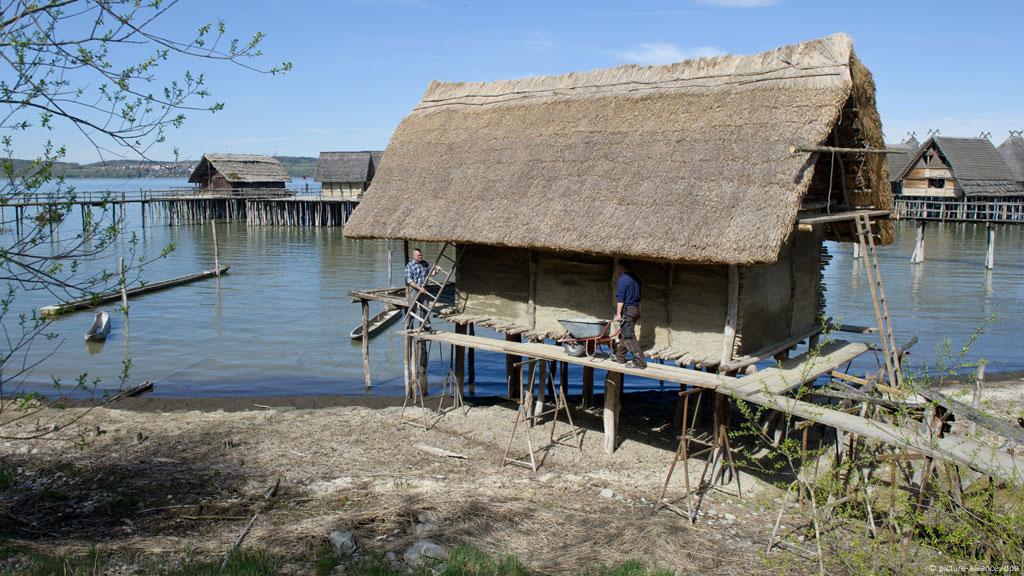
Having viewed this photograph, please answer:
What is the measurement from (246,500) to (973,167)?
41.6 m

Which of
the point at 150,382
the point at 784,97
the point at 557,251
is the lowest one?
the point at 150,382

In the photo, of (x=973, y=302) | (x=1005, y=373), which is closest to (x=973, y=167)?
(x=973, y=302)

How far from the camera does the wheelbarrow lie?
10.1 meters

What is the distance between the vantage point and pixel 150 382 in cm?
1662

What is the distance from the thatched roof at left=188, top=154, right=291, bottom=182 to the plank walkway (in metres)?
44.8

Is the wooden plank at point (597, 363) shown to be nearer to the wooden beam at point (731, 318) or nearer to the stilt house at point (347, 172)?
the wooden beam at point (731, 318)

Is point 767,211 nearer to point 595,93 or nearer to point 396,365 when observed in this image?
point 595,93

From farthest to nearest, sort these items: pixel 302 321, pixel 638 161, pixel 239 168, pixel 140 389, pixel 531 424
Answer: pixel 239 168, pixel 302 321, pixel 140 389, pixel 531 424, pixel 638 161

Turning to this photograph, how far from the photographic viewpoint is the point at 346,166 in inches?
1884

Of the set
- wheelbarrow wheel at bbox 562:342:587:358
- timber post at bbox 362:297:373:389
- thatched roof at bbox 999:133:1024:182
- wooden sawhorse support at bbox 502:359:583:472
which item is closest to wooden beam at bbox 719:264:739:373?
wheelbarrow wheel at bbox 562:342:587:358

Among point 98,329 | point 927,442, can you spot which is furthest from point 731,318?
point 98,329

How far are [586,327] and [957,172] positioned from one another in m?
36.5

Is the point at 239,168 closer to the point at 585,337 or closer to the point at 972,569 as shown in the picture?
the point at 585,337

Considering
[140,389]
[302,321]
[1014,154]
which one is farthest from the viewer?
[1014,154]
